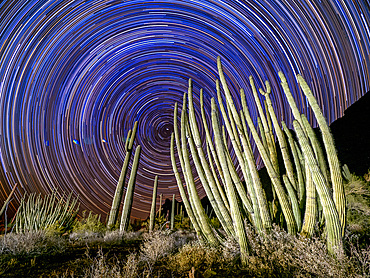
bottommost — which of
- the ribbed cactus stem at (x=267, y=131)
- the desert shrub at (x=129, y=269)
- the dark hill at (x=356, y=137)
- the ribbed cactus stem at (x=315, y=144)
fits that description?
the desert shrub at (x=129, y=269)

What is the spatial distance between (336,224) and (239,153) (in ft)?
6.51

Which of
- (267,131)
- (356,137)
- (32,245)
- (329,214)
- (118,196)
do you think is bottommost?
(32,245)

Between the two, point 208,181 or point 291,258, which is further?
point 208,181

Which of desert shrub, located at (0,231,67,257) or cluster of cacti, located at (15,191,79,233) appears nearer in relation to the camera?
desert shrub, located at (0,231,67,257)

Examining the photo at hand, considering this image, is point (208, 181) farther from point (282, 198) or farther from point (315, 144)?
point (315, 144)

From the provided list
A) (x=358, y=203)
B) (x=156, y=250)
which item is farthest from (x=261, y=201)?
(x=358, y=203)

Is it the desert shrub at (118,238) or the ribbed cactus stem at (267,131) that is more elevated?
the ribbed cactus stem at (267,131)

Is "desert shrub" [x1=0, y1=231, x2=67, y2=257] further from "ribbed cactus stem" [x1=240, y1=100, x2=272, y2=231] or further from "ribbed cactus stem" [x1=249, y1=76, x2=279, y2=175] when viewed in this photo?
"ribbed cactus stem" [x1=249, y1=76, x2=279, y2=175]

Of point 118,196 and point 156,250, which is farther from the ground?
point 118,196

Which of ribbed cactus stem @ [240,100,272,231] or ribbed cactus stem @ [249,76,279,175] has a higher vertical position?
ribbed cactus stem @ [249,76,279,175]

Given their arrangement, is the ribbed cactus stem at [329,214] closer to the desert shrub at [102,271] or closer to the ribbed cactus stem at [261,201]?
the ribbed cactus stem at [261,201]

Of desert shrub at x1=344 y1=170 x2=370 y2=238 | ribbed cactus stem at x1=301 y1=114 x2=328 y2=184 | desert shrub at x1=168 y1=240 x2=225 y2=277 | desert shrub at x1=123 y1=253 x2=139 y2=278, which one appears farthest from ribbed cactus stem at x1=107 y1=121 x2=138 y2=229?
desert shrub at x1=344 y1=170 x2=370 y2=238

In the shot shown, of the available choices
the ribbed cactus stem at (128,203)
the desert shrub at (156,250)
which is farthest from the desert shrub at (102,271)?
the ribbed cactus stem at (128,203)

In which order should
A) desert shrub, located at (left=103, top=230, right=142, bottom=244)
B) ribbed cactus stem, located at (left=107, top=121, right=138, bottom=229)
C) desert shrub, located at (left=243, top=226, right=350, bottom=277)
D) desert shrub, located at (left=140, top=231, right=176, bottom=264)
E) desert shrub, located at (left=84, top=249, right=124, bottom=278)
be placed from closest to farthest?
1. desert shrub, located at (left=243, top=226, right=350, bottom=277)
2. desert shrub, located at (left=84, top=249, right=124, bottom=278)
3. desert shrub, located at (left=140, top=231, right=176, bottom=264)
4. desert shrub, located at (left=103, top=230, right=142, bottom=244)
5. ribbed cactus stem, located at (left=107, top=121, right=138, bottom=229)
